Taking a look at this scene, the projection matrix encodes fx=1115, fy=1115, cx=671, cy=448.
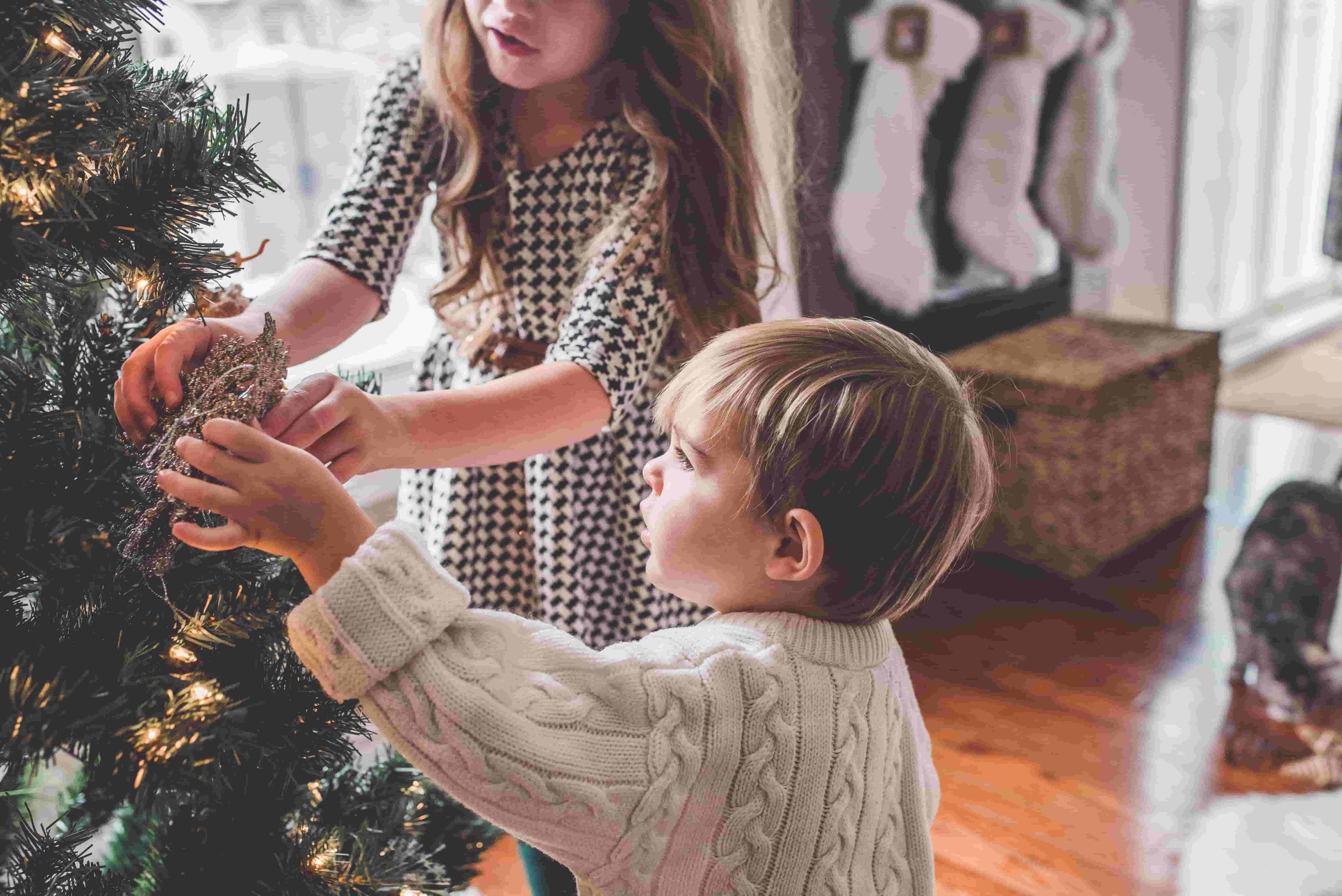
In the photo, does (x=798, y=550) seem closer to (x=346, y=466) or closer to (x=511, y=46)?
(x=346, y=466)

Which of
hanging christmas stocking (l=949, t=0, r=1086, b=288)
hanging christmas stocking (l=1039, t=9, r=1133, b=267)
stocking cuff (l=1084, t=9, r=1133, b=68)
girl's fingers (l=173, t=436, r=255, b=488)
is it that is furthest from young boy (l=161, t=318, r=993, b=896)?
stocking cuff (l=1084, t=9, r=1133, b=68)

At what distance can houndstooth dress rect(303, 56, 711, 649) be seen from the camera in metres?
0.99

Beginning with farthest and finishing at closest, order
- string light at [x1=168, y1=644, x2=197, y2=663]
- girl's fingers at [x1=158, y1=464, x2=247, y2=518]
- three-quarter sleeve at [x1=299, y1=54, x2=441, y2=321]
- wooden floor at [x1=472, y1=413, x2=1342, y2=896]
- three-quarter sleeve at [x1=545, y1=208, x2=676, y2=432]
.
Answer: wooden floor at [x1=472, y1=413, x2=1342, y2=896], three-quarter sleeve at [x1=299, y1=54, x2=441, y2=321], three-quarter sleeve at [x1=545, y1=208, x2=676, y2=432], string light at [x1=168, y1=644, x2=197, y2=663], girl's fingers at [x1=158, y1=464, x2=247, y2=518]

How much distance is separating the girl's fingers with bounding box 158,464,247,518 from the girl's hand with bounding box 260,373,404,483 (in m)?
0.06

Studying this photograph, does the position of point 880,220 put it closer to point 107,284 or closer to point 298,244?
point 298,244

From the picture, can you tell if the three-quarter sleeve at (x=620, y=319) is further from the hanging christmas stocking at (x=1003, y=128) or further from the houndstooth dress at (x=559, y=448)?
the hanging christmas stocking at (x=1003, y=128)

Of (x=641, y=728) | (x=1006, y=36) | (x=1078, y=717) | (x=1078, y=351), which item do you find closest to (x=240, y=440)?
(x=641, y=728)

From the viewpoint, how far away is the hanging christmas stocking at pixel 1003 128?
107 inches

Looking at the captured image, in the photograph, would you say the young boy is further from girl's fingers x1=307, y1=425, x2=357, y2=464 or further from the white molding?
the white molding

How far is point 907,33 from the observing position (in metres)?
2.38

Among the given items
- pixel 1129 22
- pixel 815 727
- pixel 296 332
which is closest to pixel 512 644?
pixel 815 727

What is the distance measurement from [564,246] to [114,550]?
50 centimetres

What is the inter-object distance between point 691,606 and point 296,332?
0.42 meters

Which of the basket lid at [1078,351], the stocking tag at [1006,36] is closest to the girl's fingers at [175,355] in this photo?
the basket lid at [1078,351]
